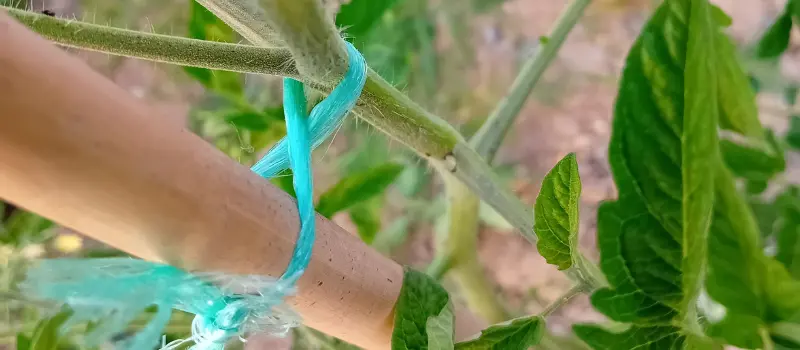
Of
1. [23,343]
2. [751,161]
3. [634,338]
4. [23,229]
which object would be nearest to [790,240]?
[751,161]

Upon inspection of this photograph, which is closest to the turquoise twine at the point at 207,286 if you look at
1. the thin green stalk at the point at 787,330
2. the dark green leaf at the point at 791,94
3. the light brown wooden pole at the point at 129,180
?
the light brown wooden pole at the point at 129,180

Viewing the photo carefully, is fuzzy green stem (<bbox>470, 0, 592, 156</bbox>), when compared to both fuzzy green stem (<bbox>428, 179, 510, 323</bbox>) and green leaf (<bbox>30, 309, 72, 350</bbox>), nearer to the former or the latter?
fuzzy green stem (<bbox>428, 179, 510, 323</bbox>)

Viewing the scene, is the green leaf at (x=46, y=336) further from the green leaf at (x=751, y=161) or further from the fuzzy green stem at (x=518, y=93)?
the green leaf at (x=751, y=161)

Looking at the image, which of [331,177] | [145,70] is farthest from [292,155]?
[145,70]

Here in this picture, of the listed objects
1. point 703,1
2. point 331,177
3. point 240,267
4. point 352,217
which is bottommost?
point 331,177

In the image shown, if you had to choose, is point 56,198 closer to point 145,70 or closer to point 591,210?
point 591,210

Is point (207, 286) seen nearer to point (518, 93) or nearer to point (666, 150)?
point (666, 150)
